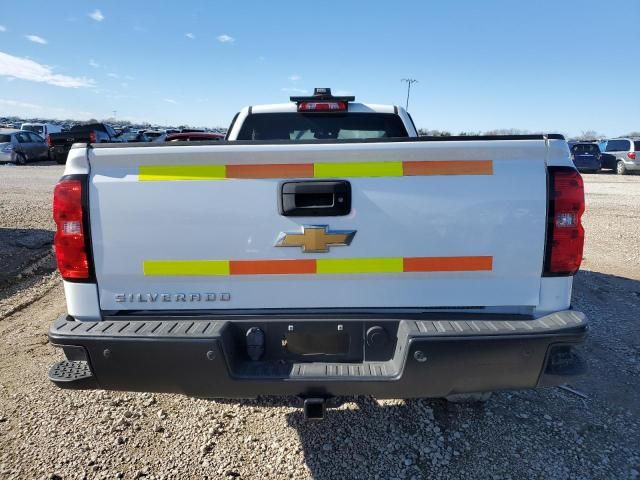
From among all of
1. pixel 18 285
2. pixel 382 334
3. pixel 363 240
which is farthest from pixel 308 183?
pixel 18 285

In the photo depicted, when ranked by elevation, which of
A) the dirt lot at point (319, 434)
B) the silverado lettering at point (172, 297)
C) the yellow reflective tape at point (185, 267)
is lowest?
the dirt lot at point (319, 434)

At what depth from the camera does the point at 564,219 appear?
1987 millimetres

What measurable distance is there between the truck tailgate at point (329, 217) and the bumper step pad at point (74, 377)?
530 mm

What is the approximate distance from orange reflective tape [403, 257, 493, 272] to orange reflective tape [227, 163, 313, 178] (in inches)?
25.7

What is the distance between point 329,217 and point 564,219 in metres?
1.08

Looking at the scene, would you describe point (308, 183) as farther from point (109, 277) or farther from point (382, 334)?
point (109, 277)

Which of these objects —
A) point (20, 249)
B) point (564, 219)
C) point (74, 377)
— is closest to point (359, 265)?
point (564, 219)

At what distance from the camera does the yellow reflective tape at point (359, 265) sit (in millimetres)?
2041

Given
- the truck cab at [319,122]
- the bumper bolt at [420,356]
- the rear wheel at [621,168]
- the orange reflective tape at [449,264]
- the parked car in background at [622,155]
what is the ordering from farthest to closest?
the rear wheel at [621,168]
the parked car in background at [622,155]
the truck cab at [319,122]
the orange reflective tape at [449,264]
the bumper bolt at [420,356]

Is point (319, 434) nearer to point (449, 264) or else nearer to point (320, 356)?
point (320, 356)

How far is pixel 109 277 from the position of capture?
206cm

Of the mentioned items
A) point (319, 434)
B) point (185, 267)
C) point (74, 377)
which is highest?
point (185, 267)

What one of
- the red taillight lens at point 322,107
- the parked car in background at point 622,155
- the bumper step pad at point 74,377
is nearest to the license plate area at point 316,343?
the bumper step pad at point 74,377

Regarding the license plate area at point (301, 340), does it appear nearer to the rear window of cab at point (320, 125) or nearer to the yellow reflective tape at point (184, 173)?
the yellow reflective tape at point (184, 173)
